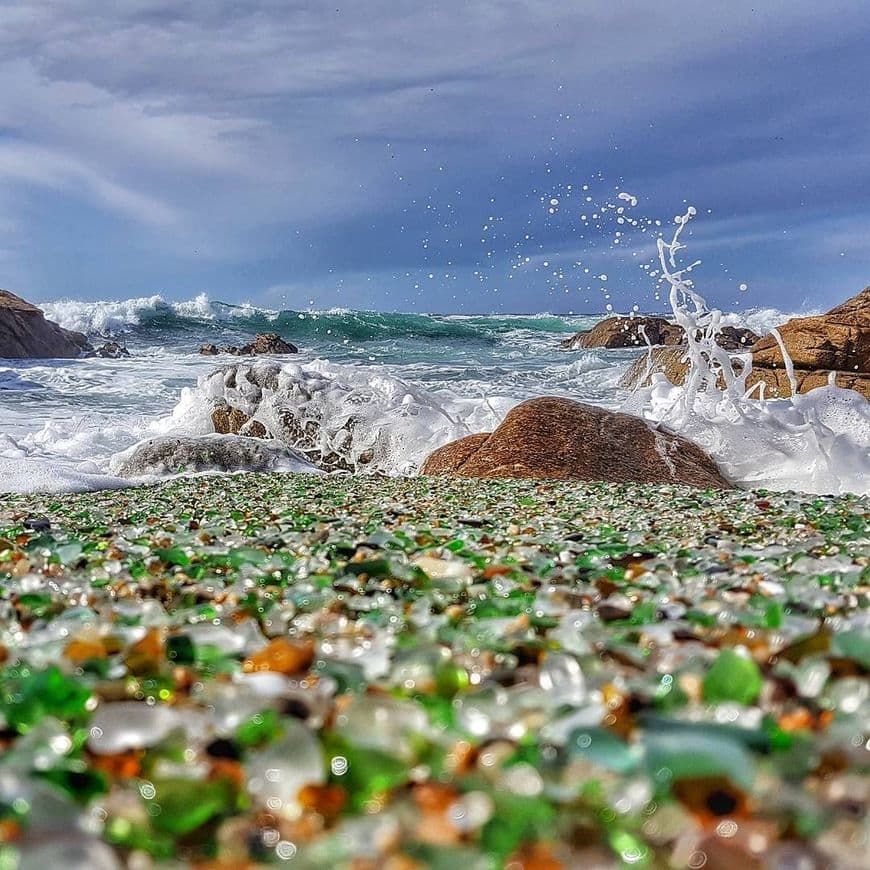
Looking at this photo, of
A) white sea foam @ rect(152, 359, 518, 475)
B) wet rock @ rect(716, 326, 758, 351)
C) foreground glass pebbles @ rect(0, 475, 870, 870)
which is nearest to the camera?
foreground glass pebbles @ rect(0, 475, 870, 870)

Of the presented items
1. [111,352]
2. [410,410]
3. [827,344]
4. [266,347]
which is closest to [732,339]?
[827,344]

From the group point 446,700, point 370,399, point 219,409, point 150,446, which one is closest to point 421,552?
point 446,700

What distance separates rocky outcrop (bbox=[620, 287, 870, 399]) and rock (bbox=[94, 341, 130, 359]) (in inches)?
695

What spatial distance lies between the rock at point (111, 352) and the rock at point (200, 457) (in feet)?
59.6

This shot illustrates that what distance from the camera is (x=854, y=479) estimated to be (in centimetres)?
745

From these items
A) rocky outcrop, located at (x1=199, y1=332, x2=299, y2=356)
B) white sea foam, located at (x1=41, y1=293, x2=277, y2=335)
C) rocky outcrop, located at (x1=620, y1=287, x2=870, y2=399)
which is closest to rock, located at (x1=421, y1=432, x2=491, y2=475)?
rocky outcrop, located at (x1=620, y1=287, x2=870, y2=399)

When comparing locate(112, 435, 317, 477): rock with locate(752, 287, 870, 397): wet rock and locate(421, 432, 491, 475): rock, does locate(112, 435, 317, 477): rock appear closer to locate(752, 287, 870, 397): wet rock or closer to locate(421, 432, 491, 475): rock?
locate(421, 432, 491, 475): rock

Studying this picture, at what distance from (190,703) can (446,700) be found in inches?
15.3

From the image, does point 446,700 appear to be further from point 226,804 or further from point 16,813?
point 16,813

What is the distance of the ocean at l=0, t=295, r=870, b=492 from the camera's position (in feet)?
25.8

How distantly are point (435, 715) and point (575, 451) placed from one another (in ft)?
19.3

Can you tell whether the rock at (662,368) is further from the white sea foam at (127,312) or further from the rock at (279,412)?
the white sea foam at (127,312)

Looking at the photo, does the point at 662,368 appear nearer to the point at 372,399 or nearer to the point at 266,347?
the point at 372,399

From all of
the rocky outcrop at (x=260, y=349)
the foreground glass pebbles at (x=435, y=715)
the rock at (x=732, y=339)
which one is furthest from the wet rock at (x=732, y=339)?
the foreground glass pebbles at (x=435, y=715)
